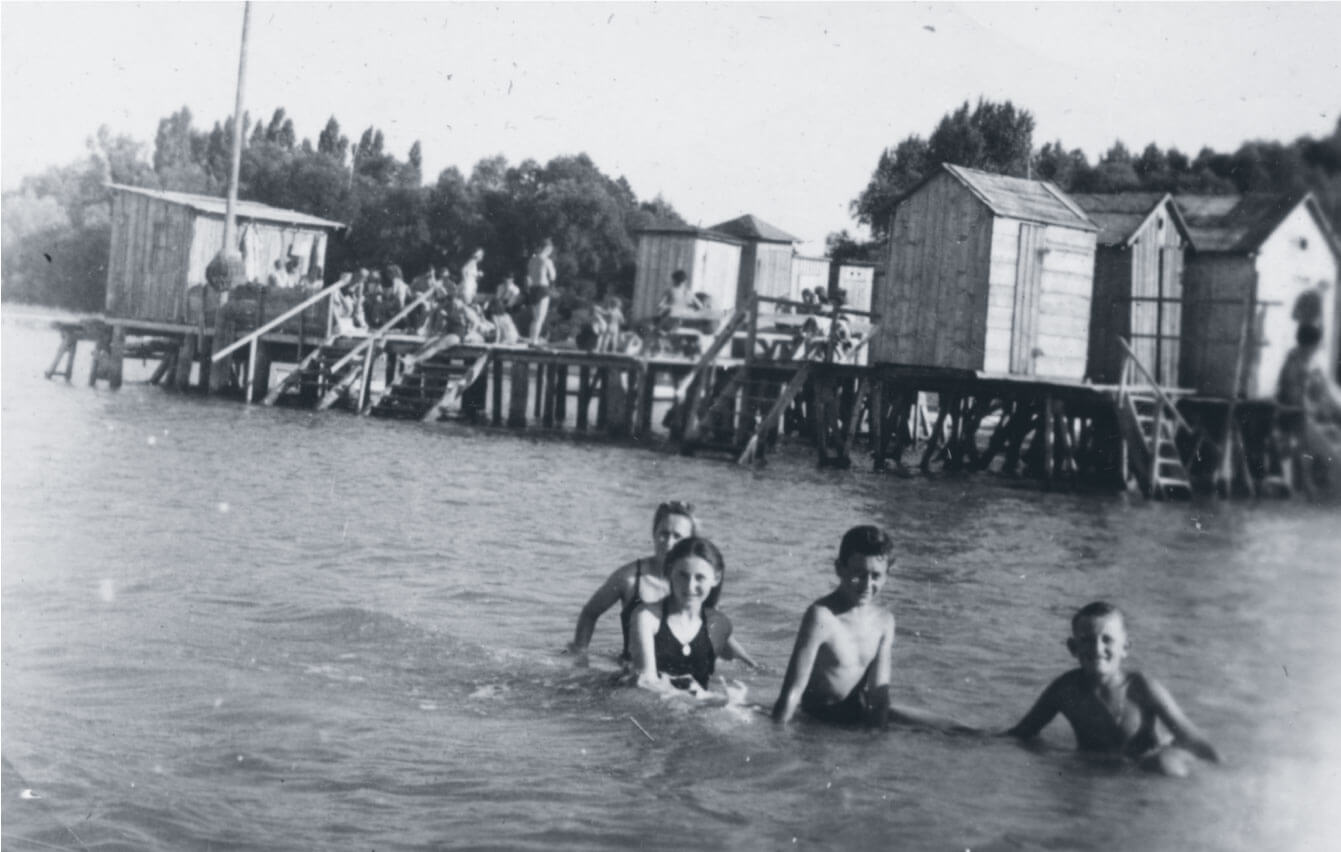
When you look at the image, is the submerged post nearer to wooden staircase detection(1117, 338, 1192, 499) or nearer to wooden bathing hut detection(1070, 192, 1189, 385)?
wooden bathing hut detection(1070, 192, 1189, 385)

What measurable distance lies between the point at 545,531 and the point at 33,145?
752cm

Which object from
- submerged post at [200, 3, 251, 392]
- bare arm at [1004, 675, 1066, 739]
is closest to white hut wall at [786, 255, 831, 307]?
submerged post at [200, 3, 251, 392]

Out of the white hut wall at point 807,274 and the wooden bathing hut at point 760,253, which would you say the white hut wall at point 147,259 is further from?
the white hut wall at point 807,274

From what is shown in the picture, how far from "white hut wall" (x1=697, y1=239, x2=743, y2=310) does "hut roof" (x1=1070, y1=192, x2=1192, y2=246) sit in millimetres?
15157

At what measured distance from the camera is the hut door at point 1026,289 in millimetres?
22766

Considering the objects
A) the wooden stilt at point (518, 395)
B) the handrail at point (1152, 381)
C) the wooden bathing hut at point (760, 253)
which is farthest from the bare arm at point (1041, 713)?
the wooden bathing hut at point (760, 253)

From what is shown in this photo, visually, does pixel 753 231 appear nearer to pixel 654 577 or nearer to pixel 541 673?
pixel 541 673

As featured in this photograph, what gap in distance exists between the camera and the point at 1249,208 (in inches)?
346

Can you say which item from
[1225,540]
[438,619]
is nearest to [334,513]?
[438,619]

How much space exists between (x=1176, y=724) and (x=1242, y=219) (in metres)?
4.79

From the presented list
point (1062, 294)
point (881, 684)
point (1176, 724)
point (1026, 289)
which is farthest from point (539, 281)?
point (1176, 724)

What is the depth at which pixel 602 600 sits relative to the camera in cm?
872

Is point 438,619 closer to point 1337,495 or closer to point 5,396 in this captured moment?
point 1337,495

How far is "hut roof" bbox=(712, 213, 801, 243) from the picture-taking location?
3912cm
